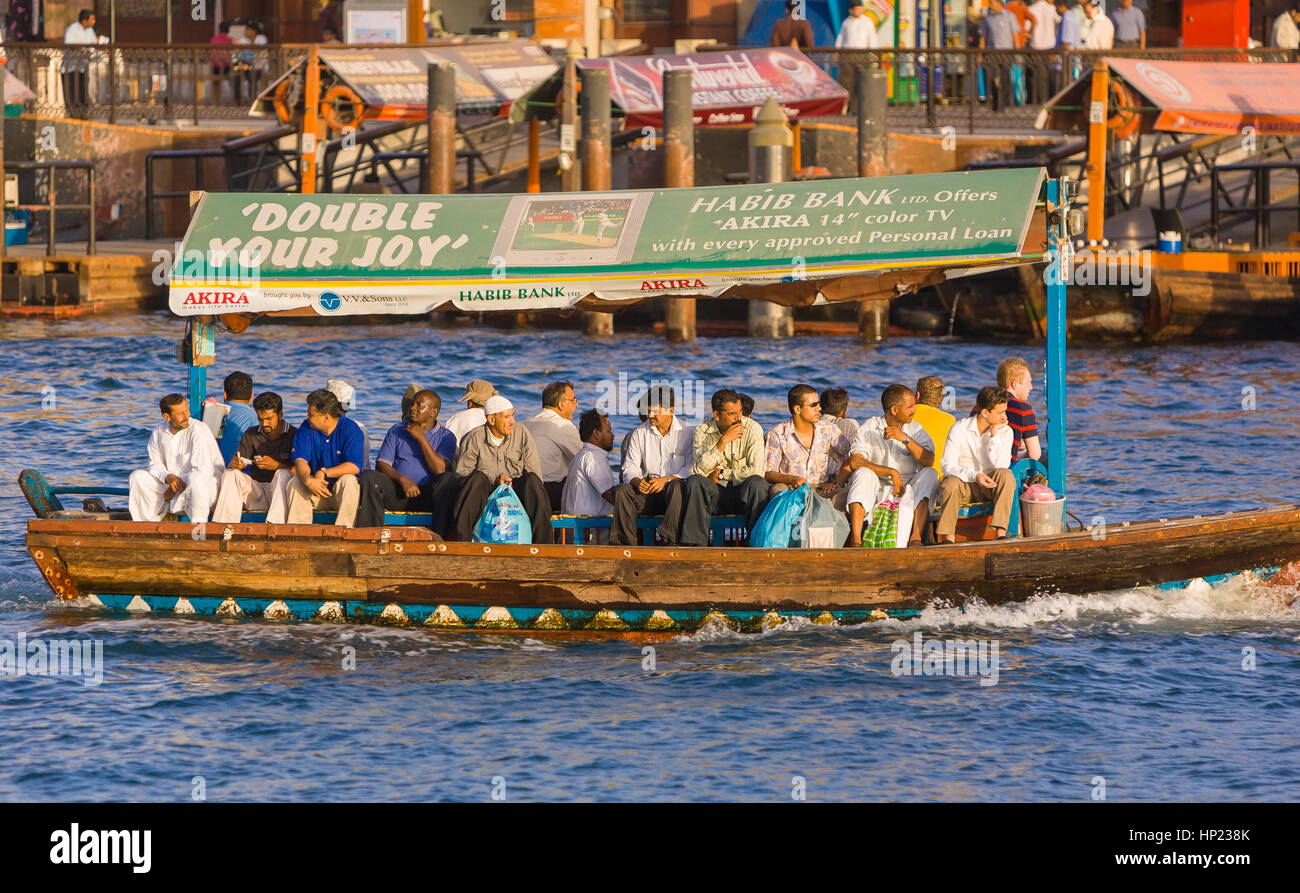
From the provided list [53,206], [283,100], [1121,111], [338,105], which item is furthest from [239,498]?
[1121,111]

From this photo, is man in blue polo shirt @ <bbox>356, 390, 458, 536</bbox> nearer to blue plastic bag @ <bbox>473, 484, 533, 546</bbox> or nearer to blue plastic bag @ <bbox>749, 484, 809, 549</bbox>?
blue plastic bag @ <bbox>473, 484, 533, 546</bbox>

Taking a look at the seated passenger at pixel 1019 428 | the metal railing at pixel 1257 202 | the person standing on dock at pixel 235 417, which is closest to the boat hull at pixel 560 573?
the seated passenger at pixel 1019 428

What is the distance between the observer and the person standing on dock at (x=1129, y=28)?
34031 millimetres

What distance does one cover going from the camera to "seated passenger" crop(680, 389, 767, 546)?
12.2m

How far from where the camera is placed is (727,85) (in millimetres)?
30406

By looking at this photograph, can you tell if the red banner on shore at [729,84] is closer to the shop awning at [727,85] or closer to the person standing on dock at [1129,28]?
the shop awning at [727,85]

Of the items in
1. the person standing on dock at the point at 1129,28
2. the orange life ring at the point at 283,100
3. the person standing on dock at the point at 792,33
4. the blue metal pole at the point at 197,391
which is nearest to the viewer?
the blue metal pole at the point at 197,391

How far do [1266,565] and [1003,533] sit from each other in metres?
1.79

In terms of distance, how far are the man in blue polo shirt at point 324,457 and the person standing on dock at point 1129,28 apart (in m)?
25.0

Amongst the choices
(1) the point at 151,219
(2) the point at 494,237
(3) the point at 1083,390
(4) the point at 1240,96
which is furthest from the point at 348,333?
(2) the point at 494,237

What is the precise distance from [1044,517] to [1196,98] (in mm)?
16178

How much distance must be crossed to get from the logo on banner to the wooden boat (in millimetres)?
15193

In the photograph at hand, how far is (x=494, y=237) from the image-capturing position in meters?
12.6

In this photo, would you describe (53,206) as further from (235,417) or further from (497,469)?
(497,469)
